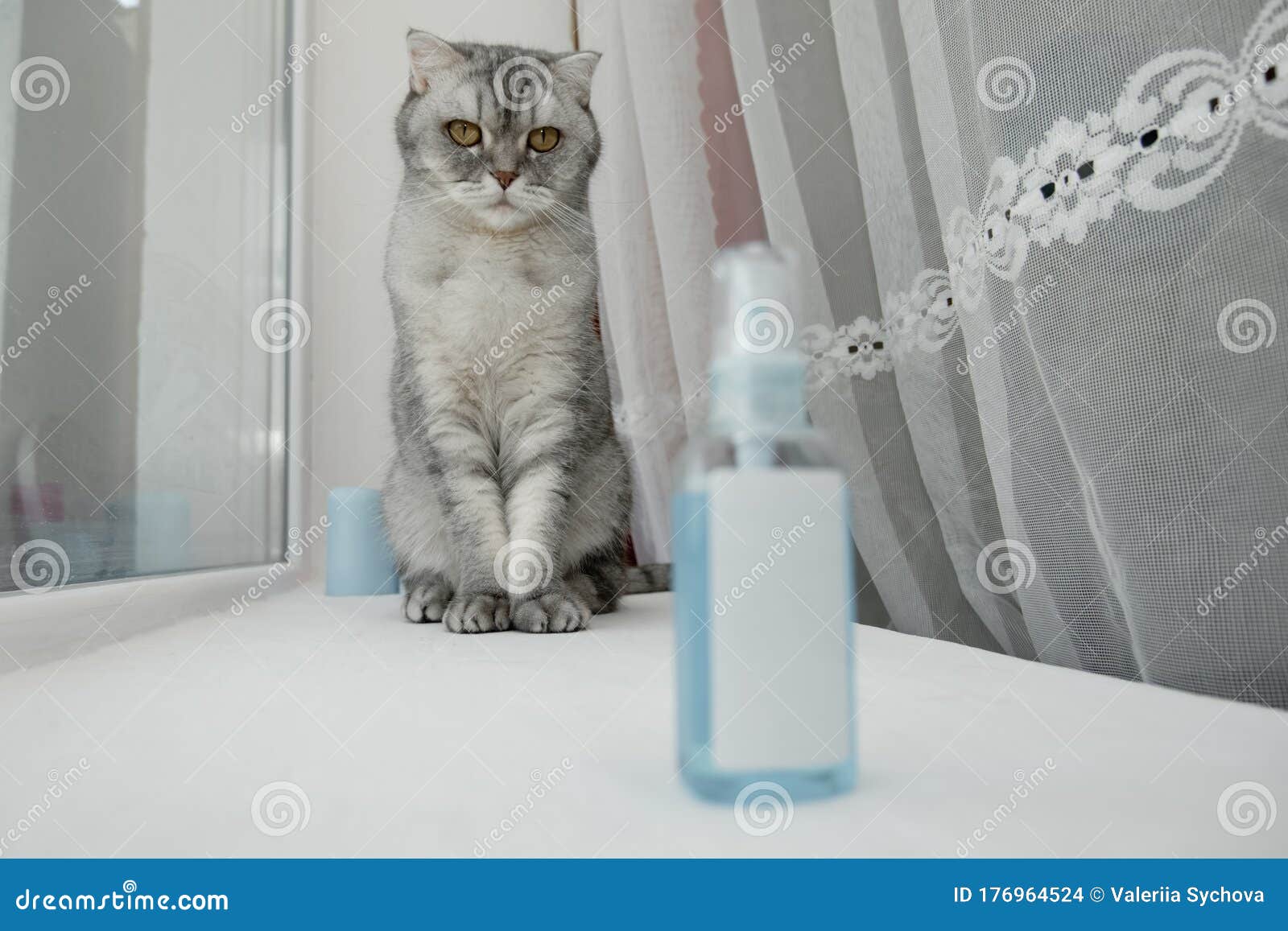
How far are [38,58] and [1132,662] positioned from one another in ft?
4.34

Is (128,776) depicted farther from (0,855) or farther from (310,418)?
(310,418)

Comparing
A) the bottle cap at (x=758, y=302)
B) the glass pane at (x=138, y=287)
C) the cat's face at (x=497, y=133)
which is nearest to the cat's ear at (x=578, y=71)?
the cat's face at (x=497, y=133)

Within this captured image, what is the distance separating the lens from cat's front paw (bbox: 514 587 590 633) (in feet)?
3.25

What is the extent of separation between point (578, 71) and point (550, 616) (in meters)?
0.85

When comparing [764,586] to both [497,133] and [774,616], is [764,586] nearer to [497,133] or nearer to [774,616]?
[774,616]

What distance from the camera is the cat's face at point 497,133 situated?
1.20m

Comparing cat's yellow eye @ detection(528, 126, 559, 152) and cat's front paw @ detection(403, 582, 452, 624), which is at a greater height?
cat's yellow eye @ detection(528, 126, 559, 152)

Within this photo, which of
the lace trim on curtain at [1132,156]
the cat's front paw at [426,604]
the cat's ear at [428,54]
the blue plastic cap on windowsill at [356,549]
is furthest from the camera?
the blue plastic cap on windowsill at [356,549]

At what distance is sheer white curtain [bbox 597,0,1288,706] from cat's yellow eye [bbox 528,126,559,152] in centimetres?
43

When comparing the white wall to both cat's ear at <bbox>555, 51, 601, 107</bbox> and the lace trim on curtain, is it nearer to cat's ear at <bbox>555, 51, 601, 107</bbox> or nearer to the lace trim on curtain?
cat's ear at <bbox>555, 51, 601, 107</bbox>

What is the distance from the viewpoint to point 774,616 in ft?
1.16

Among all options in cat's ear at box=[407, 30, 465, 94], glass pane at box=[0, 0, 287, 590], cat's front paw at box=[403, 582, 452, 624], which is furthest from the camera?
cat's ear at box=[407, 30, 465, 94]

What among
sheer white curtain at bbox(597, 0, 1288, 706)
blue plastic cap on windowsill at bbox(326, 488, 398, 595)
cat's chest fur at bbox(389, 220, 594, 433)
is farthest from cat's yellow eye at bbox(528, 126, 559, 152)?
blue plastic cap on windowsill at bbox(326, 488, 398, 595)

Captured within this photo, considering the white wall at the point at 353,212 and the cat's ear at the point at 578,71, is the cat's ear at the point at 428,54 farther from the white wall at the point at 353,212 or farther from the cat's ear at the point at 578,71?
the white wall at the point at 353,212
